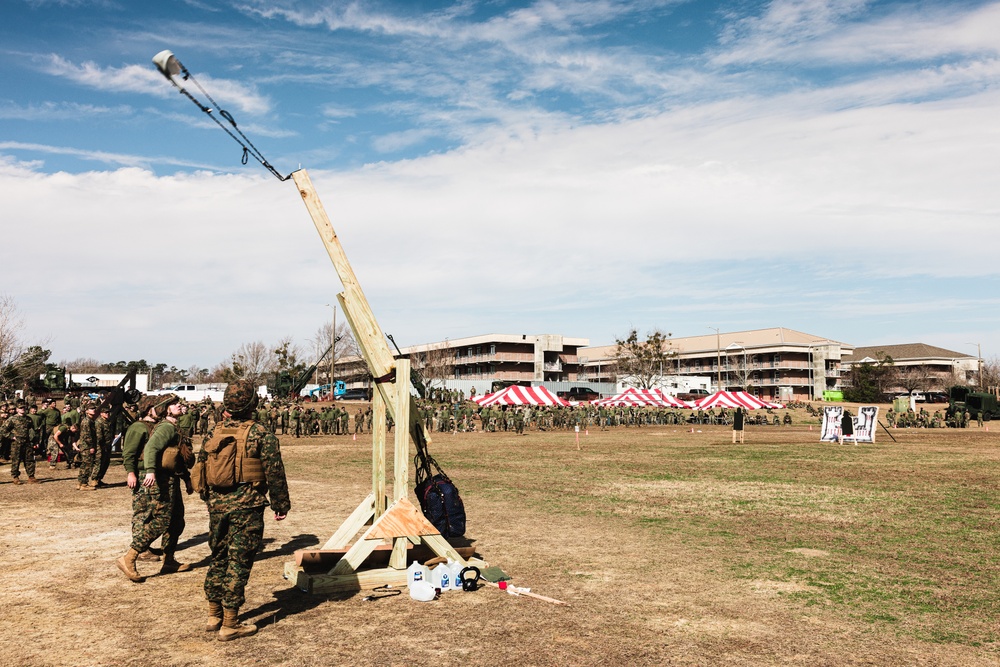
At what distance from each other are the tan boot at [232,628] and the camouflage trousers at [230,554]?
0.06 meters

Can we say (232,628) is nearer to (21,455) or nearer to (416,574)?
(416,574)

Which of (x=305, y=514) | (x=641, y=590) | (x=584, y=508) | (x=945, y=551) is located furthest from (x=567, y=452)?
(x=641, y=590)

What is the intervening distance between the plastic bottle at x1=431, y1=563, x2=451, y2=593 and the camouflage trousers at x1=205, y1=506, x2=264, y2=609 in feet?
6.44

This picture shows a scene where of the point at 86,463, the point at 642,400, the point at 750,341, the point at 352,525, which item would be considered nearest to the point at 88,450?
the point at 86,463

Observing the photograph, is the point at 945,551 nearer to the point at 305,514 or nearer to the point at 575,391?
the point at 305,514

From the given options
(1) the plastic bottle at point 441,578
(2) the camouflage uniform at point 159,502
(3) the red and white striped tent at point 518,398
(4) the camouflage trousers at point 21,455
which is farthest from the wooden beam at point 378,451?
(3) the red and white striped tent at point 518,398

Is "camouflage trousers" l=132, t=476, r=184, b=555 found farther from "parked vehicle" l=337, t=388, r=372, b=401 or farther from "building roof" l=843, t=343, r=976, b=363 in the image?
"building roof" l=843, t=343, r=976, b=363

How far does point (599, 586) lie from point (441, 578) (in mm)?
1665

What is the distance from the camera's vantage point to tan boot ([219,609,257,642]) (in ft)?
20.2

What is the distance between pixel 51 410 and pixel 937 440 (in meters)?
34.9

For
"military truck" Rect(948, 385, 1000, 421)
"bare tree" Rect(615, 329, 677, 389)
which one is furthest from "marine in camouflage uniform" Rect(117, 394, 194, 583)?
"bare tree" Rect(615, 329, 677, 389)

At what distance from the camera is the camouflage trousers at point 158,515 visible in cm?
822

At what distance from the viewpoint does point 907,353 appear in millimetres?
117750

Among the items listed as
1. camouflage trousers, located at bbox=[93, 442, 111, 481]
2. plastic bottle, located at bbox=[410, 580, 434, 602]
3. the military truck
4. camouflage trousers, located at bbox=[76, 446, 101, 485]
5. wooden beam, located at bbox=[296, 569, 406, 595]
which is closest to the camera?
plastic bottle, located at bbox=[410, 580, 434, 602]
